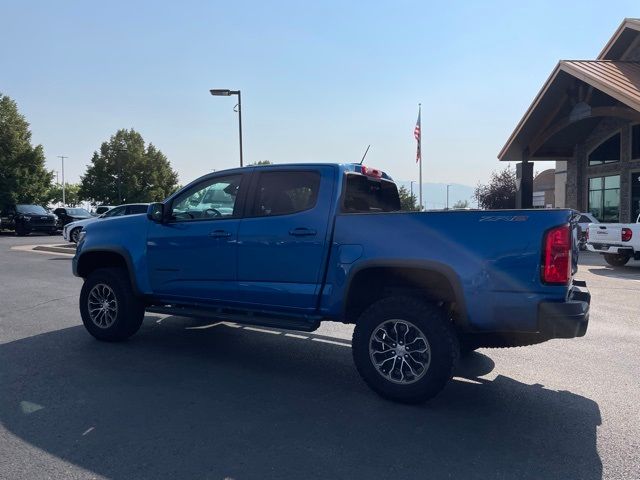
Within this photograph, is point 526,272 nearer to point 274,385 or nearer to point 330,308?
point 330,308

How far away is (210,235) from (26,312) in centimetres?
428

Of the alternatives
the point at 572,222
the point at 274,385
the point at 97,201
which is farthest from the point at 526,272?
the point at 97,201

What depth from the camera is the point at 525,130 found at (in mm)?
25359

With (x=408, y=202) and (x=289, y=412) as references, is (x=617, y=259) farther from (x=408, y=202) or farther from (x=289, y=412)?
(x=408, y=202)

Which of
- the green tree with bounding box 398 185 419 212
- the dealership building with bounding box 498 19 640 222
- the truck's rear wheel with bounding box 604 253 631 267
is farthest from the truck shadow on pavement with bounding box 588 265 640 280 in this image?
the dealership building with bounding box 498 19 640 222

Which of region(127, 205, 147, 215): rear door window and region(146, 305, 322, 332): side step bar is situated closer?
region(146, 305, 322, 332): side step bar

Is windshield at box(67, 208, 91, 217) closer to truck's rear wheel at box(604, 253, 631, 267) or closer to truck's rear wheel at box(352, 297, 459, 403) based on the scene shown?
truck's rear wheel at box(604, 253, 631, 267)

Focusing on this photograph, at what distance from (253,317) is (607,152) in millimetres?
24681

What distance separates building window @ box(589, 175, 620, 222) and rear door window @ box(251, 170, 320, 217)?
23.2 meters

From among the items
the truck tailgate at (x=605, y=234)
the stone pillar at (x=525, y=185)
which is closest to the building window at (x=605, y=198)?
the stone pillar at (x=525, y=185)

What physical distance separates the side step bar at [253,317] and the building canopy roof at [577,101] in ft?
56.1

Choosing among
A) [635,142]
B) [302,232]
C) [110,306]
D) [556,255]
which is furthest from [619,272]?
[110,306]

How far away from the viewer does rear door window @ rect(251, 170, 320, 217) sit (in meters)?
4.98

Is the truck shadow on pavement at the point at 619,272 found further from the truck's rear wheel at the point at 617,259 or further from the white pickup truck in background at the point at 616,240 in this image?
the white pickup truck in background at the point at 616,240
